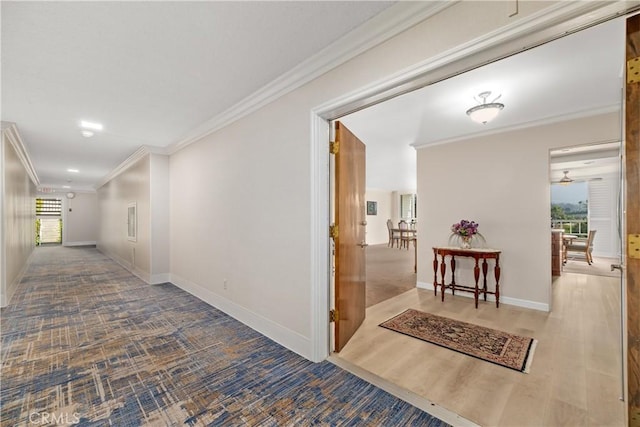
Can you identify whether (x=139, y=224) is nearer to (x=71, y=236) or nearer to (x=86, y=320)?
(x=86, y=320)

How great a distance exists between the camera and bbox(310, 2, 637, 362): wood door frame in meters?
1.22

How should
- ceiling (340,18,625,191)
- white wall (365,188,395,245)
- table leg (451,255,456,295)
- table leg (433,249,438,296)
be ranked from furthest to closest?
white wall (365,188,395,245) → table leg (433,249,438,296) → table leg (451,255,456,295) → ceiling (340,18,625,191)

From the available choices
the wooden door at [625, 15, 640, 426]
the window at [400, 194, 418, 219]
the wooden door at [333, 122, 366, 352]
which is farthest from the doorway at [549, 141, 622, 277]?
the wooden door at [625, 15, 640, 426]

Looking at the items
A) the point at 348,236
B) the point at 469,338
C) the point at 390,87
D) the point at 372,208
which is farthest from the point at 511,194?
the point at 372,208

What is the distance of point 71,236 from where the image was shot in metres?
12.0

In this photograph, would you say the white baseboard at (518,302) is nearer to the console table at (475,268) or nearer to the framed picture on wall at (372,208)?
the console table at (475,268)

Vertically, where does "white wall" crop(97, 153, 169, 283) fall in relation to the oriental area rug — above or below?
above

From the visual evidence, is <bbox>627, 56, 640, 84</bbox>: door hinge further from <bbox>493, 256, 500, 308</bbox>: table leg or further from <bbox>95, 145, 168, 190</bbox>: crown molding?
<bbox>95, 145, 168, 190</bbox>: crown molding

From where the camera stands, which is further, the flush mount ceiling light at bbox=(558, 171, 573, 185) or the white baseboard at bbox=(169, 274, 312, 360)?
the flush mount ceiling light at bbox=(558, 171, 573, 185)

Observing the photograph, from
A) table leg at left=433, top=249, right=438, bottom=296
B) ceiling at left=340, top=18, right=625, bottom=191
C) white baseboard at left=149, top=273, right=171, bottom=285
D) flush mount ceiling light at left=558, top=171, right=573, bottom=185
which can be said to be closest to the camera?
ceiling at left=340, top=18, right=625, bottom=191

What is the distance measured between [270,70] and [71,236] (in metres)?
14.1

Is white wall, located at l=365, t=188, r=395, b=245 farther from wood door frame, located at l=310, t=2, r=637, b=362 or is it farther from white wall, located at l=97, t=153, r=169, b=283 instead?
wood door frame, located at l=310, t=2, r=637, b=362

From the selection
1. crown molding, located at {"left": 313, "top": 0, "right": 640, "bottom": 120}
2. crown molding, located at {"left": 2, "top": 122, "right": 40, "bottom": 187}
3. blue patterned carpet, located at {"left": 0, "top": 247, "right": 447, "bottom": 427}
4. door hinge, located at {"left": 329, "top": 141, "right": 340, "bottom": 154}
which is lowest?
blue patterned carpet, located at {"left": 0, "top": 247, "right": 447, "bottom": 427}

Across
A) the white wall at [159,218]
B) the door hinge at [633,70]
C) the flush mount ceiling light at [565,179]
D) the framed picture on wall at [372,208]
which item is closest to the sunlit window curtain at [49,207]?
the white wall at [159,218]
